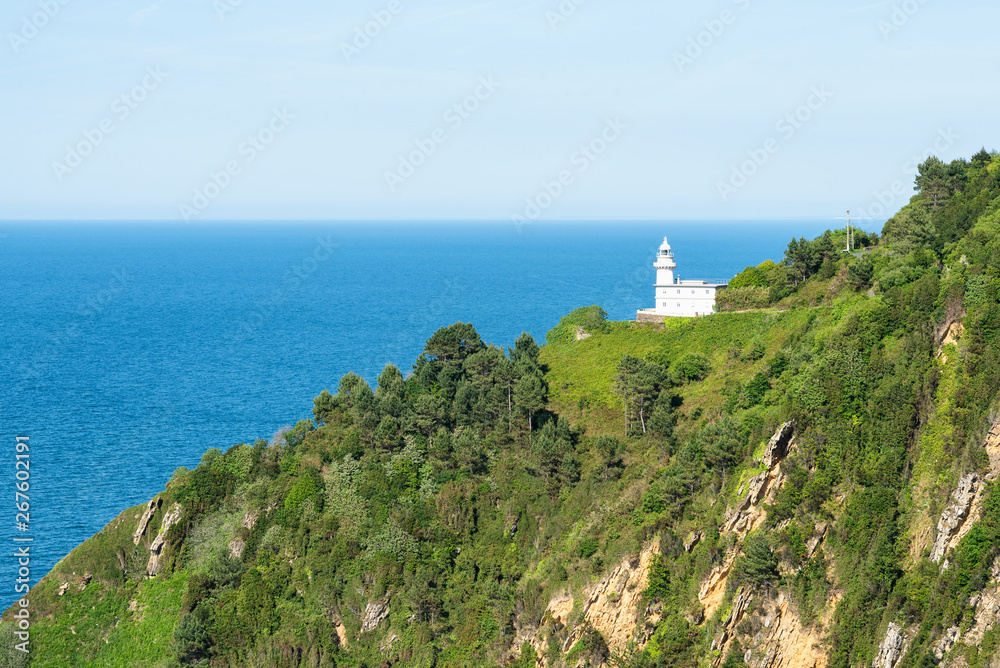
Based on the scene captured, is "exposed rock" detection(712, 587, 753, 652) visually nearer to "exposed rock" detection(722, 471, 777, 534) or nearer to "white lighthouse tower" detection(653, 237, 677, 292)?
"exposed rock" detection(722, 471, 777, 534)

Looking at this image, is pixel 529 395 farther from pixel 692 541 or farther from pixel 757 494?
pixel 757 494

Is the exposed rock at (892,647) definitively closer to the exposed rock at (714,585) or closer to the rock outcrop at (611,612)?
the exposed rock at (714,585)

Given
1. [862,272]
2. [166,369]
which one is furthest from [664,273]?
[166,369]

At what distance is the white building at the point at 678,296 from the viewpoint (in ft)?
266

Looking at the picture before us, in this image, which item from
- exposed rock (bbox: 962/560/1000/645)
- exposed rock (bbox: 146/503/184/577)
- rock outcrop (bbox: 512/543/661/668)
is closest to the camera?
exposed rock (bbox: 962/560/1000/645)

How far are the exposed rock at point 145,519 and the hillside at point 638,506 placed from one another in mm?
256

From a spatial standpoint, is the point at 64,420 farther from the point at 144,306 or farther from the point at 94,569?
the point at 144,306

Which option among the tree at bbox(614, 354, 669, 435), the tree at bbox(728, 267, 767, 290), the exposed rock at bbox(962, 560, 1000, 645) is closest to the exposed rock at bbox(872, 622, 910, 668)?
the exposed rock at bbox(962, 560, 1000, 645)

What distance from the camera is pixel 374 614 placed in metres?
→ 60.0

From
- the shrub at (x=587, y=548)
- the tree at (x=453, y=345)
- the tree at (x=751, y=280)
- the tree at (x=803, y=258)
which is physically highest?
the tree at (x=803, y=258)

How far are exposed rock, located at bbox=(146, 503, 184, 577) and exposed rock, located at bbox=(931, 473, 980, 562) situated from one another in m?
50.5

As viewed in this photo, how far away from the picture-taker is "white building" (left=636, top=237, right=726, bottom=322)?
3194 inches

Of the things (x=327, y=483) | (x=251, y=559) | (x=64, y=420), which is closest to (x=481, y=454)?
(x=327, y=483)

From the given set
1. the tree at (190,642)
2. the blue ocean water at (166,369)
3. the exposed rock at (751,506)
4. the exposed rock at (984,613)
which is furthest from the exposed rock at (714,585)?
the blue ocean water at (166,369)
